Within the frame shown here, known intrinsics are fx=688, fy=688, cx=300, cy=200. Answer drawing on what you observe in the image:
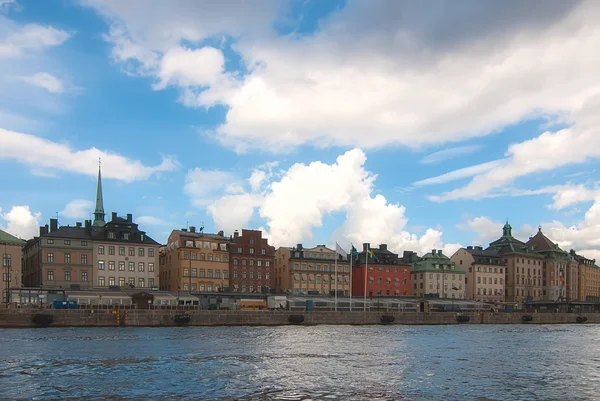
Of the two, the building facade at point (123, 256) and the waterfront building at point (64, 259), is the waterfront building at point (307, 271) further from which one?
the waterfront building at point (64, 259)

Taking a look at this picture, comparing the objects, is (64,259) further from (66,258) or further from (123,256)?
(123,256)

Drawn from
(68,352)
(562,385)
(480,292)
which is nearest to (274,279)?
(480,292)

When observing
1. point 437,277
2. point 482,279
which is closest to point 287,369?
point 437,277

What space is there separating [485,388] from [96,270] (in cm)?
10921

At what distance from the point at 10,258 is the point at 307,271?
6821 cm

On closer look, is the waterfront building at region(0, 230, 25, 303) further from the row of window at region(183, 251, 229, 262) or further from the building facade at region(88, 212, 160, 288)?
the row of window at region(183, 251, 229, 262)

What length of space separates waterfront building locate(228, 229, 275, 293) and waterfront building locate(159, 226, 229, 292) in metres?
3.24

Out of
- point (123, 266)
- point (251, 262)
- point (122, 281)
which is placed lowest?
point (122, 281)

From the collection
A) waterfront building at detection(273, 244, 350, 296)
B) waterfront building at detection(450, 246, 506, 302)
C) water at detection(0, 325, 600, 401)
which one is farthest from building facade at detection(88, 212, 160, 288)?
waterfront building at detection(450, 246, 506, 302)

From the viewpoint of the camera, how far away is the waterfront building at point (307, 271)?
165m

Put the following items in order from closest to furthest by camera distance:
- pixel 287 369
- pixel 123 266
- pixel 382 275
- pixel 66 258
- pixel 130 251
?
1. pixel 287 369
2. pixel 66 258
3. pixel 123 266
4. pixel 130 251
5. pixel 382 275

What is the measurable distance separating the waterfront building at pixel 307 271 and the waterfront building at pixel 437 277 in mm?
26667

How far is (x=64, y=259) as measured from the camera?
136 m

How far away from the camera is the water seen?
3925cm
